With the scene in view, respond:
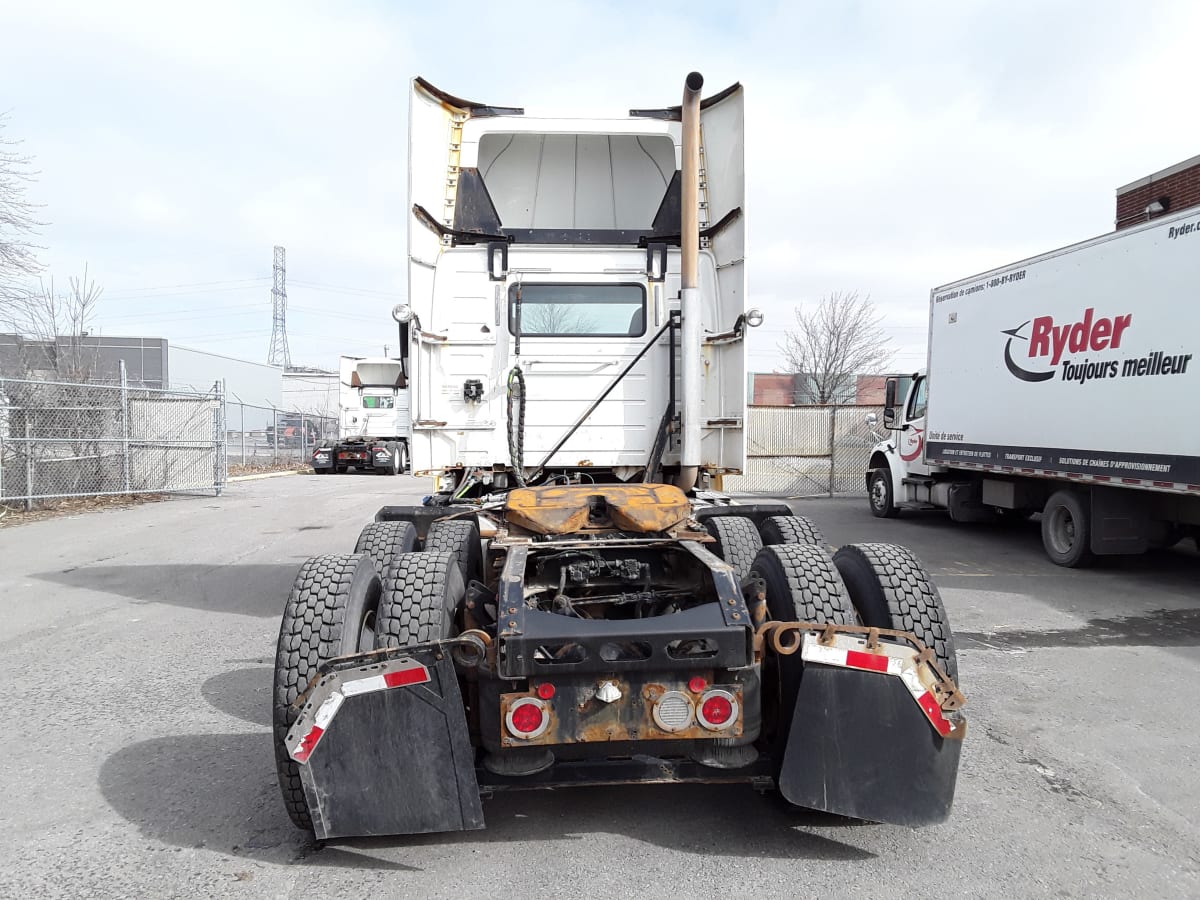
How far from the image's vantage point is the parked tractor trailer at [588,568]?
2.79m

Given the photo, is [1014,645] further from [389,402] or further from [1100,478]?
[389,402]

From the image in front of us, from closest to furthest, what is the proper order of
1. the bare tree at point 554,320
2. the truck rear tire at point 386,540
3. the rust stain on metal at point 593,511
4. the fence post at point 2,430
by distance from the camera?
the rust stain on metal at point 593,511
the truck rear tire at point 386,540
the bare tree at point 554,320
the fence post at point 2,430

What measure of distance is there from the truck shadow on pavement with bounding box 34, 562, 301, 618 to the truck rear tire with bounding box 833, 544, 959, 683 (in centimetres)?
518

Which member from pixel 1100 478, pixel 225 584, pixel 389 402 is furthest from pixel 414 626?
pixel 389 402

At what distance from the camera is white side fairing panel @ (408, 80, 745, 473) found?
19.9ft

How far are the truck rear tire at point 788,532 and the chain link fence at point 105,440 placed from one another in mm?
12953

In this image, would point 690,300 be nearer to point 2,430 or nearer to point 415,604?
point 415,604

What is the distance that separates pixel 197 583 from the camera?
812 centimetres

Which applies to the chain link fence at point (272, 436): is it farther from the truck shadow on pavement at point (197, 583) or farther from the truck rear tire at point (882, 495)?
the truck rear tire at point (882, 495)

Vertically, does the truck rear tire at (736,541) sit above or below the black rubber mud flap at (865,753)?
above

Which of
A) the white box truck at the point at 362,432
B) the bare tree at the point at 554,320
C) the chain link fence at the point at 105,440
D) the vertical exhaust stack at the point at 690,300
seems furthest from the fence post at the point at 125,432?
the vertical exhaust stack at the point at 690,300

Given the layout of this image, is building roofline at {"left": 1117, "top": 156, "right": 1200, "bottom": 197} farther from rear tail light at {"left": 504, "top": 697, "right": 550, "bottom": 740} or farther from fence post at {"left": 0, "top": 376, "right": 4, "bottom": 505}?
fence post at {"left": 0, "top": 376, "right": 4, "bottom": 505}

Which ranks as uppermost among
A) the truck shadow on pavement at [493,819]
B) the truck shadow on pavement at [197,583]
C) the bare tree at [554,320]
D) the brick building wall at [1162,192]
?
the brick building wall at [1162,192]

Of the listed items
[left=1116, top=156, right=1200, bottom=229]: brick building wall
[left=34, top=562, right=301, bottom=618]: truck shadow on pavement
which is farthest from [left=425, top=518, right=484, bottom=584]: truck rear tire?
[left=1116, top=156, right=1200, bottom=229]: brick building wall
